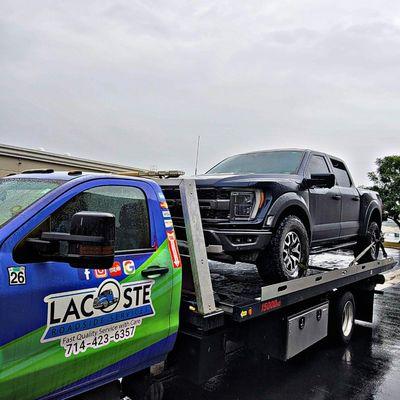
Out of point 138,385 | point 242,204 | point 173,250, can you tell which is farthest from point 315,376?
point 173,250

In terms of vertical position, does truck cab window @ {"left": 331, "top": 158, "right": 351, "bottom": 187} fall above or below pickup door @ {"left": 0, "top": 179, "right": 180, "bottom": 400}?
above

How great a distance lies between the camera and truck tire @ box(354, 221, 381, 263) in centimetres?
688

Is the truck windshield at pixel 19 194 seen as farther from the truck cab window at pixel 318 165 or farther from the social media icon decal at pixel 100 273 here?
the truck cab window at pixel 318 165

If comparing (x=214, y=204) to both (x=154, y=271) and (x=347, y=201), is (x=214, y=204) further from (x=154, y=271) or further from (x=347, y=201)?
(x=347, y=201)

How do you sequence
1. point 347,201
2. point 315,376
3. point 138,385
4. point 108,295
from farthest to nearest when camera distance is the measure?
point 347,201 < point 315,376 < point 138,385 < point 108,295

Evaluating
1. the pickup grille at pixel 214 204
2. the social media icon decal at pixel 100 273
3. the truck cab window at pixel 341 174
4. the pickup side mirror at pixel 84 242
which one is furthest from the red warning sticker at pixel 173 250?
the truck cab window at pixel 341 174

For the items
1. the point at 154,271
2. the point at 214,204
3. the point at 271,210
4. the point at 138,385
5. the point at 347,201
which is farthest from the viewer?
the point at 347,201

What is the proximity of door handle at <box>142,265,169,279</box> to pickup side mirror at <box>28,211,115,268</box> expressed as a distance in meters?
0.63

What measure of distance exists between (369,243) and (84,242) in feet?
19.6

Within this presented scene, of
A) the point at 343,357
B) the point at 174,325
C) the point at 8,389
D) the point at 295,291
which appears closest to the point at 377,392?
the point at 343,357

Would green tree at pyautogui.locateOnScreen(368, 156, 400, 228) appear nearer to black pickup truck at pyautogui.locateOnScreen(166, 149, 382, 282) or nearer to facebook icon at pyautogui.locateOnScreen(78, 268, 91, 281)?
black pickup truck at pyautogui.locateOnScreen(166, 149, 382, 282)

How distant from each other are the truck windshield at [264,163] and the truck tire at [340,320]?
6.55ft

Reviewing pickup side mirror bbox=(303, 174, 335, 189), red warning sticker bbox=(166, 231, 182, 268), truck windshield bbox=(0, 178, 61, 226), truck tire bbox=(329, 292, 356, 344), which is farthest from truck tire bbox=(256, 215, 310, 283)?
truck windshield bbox=(0, 178, 61, 226)

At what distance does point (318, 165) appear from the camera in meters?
5.67
